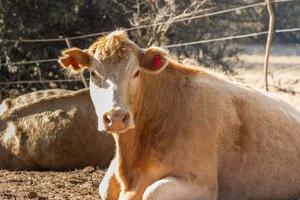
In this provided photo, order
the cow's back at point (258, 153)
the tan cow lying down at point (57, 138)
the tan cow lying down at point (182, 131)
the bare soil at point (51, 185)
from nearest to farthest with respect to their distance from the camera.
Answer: the tan cow lying down at point (182, 131), the cow's back at point (258, 153), the bare soil at point (51, 185), the tan cow lying down at point (57, 138)

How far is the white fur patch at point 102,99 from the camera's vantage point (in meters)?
5.89

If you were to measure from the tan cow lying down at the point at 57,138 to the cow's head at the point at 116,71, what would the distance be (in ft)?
9.20

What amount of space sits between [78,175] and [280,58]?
49.1ft

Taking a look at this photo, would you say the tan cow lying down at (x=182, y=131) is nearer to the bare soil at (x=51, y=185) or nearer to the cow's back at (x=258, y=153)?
the cow's back at (x=258, y=153)

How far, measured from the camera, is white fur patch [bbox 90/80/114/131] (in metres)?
5.89

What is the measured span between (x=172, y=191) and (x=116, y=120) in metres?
0.71

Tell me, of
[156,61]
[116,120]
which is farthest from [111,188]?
[156,61]

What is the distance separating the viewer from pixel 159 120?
654 cm

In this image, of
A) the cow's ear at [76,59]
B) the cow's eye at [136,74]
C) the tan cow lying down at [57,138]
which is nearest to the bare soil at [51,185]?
the tan cow lying down at [57,138]

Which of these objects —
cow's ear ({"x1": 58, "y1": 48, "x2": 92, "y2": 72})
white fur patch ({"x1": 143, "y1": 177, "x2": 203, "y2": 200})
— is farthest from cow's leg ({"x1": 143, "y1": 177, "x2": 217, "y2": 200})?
cow's ear ({"x1": 58, "y1": 48, "x2": 92, "y2": 72})

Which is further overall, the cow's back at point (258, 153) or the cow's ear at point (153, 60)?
the cow's back at point (258, 153)

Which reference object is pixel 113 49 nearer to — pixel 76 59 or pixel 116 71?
pixel 116 71

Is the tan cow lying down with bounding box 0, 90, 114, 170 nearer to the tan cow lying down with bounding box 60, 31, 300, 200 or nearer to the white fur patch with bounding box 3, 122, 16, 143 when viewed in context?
the white fur patch with bounding box 3, 122, 16, 143

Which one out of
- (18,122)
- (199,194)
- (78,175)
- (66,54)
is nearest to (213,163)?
(199,194)
